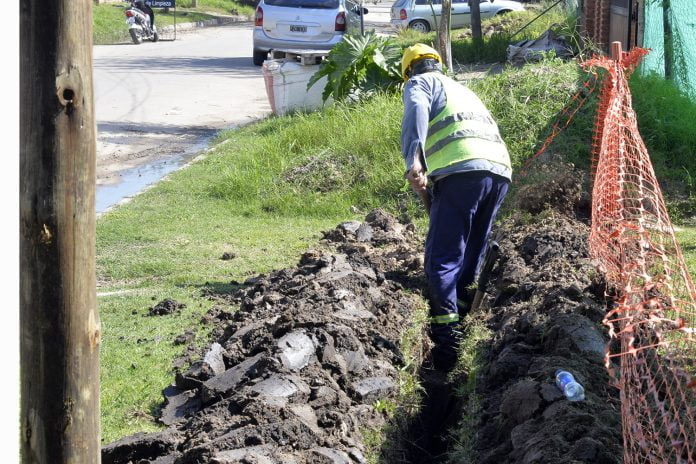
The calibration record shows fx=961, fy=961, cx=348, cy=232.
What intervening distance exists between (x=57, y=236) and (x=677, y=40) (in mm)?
11131

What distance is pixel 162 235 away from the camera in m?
9.21

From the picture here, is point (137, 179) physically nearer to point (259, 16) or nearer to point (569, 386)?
point (569, 386)

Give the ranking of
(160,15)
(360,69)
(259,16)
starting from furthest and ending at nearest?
(160,15)
(259,16)
(360,69)

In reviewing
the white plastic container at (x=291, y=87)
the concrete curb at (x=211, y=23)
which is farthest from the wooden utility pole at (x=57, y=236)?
the concrete curb at (x=211, y=23)

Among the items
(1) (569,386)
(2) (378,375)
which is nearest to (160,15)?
(2) (378,375)

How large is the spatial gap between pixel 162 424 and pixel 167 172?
26.4 feet

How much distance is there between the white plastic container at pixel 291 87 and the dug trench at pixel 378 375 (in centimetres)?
758

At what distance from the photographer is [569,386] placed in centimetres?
439

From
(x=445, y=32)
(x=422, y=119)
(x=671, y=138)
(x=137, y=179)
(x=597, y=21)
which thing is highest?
(x=597, y=21)

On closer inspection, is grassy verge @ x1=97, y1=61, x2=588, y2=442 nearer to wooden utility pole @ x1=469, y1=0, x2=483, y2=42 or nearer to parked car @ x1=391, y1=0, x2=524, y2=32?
wooden utility pole @ x1=469, y1=0, x2=483, y2=42

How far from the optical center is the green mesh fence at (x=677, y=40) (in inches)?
479

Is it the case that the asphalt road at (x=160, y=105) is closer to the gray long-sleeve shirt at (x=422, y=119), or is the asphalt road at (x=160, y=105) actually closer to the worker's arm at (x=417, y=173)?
the gray long-sleeve shirt at (x=422, y=119)

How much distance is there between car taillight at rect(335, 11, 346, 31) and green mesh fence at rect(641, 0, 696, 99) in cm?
903

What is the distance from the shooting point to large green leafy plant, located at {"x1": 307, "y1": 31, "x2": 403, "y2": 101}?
13.5m
